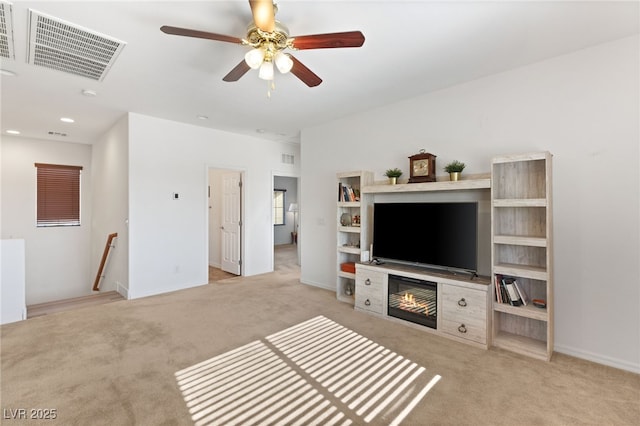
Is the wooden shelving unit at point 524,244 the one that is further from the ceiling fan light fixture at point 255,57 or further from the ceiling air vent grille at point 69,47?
the ceiling air vent grille at point 69,47

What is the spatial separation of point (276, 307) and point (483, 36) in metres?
3.61

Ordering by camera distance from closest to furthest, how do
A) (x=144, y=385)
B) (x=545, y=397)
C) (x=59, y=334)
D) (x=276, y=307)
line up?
(x=545, y=397)
(x=144, y=385)
(x=59, y=334)
(x=276, y=307)

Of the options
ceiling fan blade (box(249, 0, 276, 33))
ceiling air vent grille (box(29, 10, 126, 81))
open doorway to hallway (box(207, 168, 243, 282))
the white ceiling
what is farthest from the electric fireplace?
ceiling air vent grille (box(29, 10, 126, 81))

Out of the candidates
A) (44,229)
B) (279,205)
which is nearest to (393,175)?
(44,229)

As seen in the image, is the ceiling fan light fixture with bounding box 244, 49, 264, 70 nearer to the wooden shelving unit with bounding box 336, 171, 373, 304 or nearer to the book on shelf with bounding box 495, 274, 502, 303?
the wooden shelving unit with bounding box 336, 171, 373, 304

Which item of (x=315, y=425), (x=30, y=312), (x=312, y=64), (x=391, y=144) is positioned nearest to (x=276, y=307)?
(x=315, y=425)

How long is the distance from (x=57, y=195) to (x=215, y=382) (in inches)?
239

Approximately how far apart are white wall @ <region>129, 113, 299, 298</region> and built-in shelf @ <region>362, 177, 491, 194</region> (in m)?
2.85

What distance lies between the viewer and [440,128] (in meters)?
3.39

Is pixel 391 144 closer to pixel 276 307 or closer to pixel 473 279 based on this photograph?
pixel 473 279

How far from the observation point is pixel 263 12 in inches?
64.1

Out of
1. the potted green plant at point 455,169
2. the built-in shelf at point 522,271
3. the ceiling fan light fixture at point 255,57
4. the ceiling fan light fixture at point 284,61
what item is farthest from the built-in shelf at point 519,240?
the ceiling fan light fixture at point 255,57

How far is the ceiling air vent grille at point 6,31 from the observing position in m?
2.00

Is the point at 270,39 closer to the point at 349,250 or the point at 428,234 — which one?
the point at 428,234
